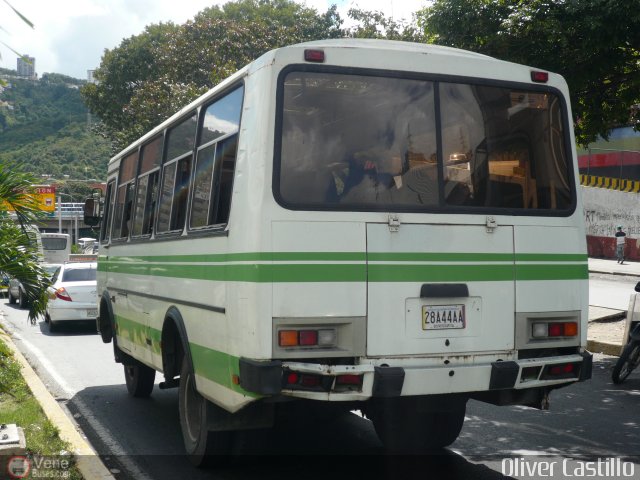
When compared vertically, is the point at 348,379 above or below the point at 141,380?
above

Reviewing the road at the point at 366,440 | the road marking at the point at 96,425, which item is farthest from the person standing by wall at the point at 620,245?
the road marking at the point at 96,425

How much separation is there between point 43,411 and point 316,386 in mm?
4151

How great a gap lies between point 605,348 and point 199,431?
8.63 meters

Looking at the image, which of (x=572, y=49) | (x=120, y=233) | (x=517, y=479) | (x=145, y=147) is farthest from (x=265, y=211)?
(x=572, y=49)

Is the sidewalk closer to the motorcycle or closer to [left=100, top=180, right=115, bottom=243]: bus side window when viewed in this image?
the motorcycle

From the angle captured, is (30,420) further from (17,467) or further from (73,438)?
(17,467)

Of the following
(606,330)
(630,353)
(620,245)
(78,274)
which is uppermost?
(620,245)

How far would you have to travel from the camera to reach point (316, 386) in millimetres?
5469

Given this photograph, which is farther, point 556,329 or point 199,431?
point 199,431

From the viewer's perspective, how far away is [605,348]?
1348cm

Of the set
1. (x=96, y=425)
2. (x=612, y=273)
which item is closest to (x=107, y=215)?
(x=96, y=425)

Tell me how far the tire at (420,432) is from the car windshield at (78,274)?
13.3 meters

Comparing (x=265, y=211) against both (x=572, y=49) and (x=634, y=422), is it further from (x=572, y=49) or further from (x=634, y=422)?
(x=572, y=49)

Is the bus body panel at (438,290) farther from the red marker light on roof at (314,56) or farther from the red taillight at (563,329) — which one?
the red marker light on roof at (314,56)
